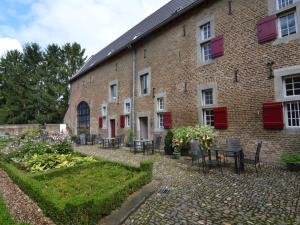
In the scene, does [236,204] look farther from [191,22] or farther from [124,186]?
[191,22]

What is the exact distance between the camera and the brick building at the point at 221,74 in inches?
280

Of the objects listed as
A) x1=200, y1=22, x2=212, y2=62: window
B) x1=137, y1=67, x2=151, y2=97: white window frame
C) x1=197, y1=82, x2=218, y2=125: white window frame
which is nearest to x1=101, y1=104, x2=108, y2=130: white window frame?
x1=137, y1=67, x2=151, y2=97: white window frame

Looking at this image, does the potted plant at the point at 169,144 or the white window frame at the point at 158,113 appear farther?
the white window frame at the point at 158,113

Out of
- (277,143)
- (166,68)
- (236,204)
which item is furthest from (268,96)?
(166,68)

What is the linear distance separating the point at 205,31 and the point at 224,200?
311 inches

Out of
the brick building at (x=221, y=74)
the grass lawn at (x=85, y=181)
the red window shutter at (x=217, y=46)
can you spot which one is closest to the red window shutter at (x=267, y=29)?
the brick building at (x=221, y=74)

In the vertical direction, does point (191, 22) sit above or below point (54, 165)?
above

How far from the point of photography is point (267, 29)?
746 cm

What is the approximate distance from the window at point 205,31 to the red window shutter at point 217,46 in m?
0.70

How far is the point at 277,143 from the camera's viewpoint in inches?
283

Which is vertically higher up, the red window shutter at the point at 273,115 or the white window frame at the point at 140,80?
the white window frame at the point at 140,80

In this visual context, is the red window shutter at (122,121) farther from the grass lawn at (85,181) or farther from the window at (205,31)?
the grass lawn at (85,181)

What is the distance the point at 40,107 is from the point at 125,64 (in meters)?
23.8

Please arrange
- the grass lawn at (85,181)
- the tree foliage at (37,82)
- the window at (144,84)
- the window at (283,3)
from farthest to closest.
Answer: the tree foliage at (37,82) → the window at (144,84) → the window at (283,3) → the grass lawn at (85,181)
